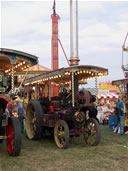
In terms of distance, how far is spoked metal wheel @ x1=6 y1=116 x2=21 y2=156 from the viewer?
15.8 feet

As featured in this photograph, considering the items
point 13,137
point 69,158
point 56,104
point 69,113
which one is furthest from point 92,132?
point 13,137

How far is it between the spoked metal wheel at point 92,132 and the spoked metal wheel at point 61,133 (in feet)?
2.28

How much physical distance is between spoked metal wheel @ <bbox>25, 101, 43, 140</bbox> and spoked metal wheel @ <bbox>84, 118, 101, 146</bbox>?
52.1 inches

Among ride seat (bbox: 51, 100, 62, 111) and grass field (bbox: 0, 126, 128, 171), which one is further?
ride seat (bbox: 51, 100, 62, 111)

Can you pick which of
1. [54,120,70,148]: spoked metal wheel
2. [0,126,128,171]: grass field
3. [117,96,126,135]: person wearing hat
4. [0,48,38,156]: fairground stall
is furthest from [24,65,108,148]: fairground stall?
[117,96,126,135]: person wearing hat

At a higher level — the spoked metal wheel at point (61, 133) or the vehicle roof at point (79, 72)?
the vehicle roof at point (79, 72)

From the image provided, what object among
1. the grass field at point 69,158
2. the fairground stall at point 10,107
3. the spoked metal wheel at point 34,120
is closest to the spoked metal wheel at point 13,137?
the fairground stall at point 10,107

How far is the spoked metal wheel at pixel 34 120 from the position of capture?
6.85 meters

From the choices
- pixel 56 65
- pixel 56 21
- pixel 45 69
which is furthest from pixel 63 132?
pixel 56 21

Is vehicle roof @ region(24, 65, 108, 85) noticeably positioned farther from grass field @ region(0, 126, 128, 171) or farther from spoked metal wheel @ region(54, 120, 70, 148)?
grass field @ region(0, 126, 128, 171)

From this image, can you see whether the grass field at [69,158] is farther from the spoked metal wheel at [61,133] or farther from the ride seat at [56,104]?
the ride seat at [56,104]

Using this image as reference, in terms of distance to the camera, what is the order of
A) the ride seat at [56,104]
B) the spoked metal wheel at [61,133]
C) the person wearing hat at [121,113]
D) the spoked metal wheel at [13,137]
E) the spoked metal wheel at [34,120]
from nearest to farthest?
the spoked metal wheel at [13,137] → the spoked metal wheel at [61,133] → the spoked metal wheel at [34,120] → the ride seat at [56,104] → the person wearing hat at [121,113]

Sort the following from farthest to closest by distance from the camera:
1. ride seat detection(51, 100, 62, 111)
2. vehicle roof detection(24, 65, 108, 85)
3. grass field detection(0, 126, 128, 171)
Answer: ride seat detection(51, 100, 62, 111), vehicle roof detection(24, 65, 108, 85), grass field detection(0, 126, 128, 171)

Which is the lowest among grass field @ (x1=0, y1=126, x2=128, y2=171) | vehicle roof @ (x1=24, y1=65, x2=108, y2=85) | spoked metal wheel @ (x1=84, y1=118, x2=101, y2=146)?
grass field @ (x1=0, y1=126, x2=128, y2=171)
